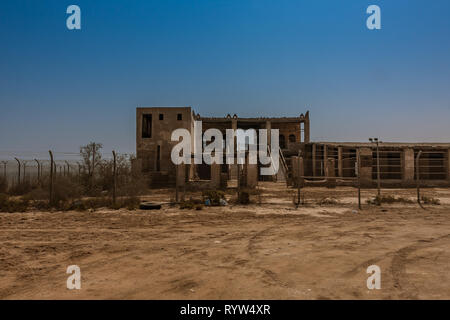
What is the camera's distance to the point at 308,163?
97.6 feet

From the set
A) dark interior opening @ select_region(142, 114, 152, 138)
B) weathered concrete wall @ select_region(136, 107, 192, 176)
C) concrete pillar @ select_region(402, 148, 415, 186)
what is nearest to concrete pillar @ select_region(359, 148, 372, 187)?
concrete pillar @ select_region(402, 148, 415, 186)

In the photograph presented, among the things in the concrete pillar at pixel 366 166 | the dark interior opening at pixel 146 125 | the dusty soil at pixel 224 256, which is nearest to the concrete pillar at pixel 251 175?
the concrete pillar at pixel 366 166

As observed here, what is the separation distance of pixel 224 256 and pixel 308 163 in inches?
1032

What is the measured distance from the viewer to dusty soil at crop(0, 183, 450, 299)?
363cm

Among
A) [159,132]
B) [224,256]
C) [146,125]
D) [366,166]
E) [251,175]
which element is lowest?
[224,256]

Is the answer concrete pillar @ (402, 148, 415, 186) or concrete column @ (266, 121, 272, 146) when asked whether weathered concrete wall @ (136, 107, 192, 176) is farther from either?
concrete pillar @ (402, 148, 415, 186)

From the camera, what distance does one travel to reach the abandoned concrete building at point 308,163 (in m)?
21.0

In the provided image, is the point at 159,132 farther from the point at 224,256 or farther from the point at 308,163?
the point at 224,256

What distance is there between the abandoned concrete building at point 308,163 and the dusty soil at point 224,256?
33.6 feet

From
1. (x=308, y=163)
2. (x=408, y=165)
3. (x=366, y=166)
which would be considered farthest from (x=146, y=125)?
(x=408, y=165)

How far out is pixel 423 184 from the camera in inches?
890

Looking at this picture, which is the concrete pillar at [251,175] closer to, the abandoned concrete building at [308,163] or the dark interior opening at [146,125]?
the abandoned concrete building at [308,163]
